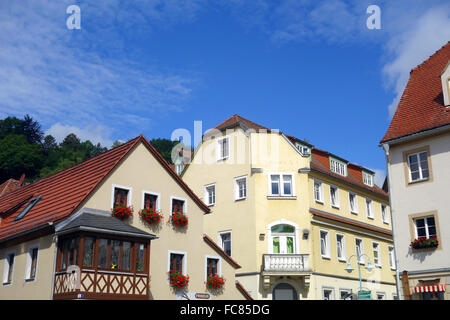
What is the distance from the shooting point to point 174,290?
26828mm

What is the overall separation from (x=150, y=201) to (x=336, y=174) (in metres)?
19.0

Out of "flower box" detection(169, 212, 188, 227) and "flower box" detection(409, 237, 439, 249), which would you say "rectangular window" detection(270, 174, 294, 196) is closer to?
"flower box" detection(169, 212, 188, 227)

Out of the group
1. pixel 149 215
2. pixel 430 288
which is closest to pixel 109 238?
pixel 149 215

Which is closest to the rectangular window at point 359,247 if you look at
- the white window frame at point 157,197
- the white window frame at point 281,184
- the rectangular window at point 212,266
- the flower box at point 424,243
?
the white window frame at point 281,184

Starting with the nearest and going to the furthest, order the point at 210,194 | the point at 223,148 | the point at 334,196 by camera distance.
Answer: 1. the point at 223,148
2. the point at 210,194
3. the point at 334,196

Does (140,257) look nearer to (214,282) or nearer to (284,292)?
(214,282)

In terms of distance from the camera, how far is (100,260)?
22781 millimetres

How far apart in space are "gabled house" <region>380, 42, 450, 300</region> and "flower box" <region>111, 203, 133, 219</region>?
13.3m

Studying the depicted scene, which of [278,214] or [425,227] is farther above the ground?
[278,214]

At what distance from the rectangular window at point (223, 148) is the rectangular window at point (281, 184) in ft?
13.7

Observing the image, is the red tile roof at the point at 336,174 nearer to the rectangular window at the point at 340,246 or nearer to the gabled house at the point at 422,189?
the rectangular window at the point at 340,246
